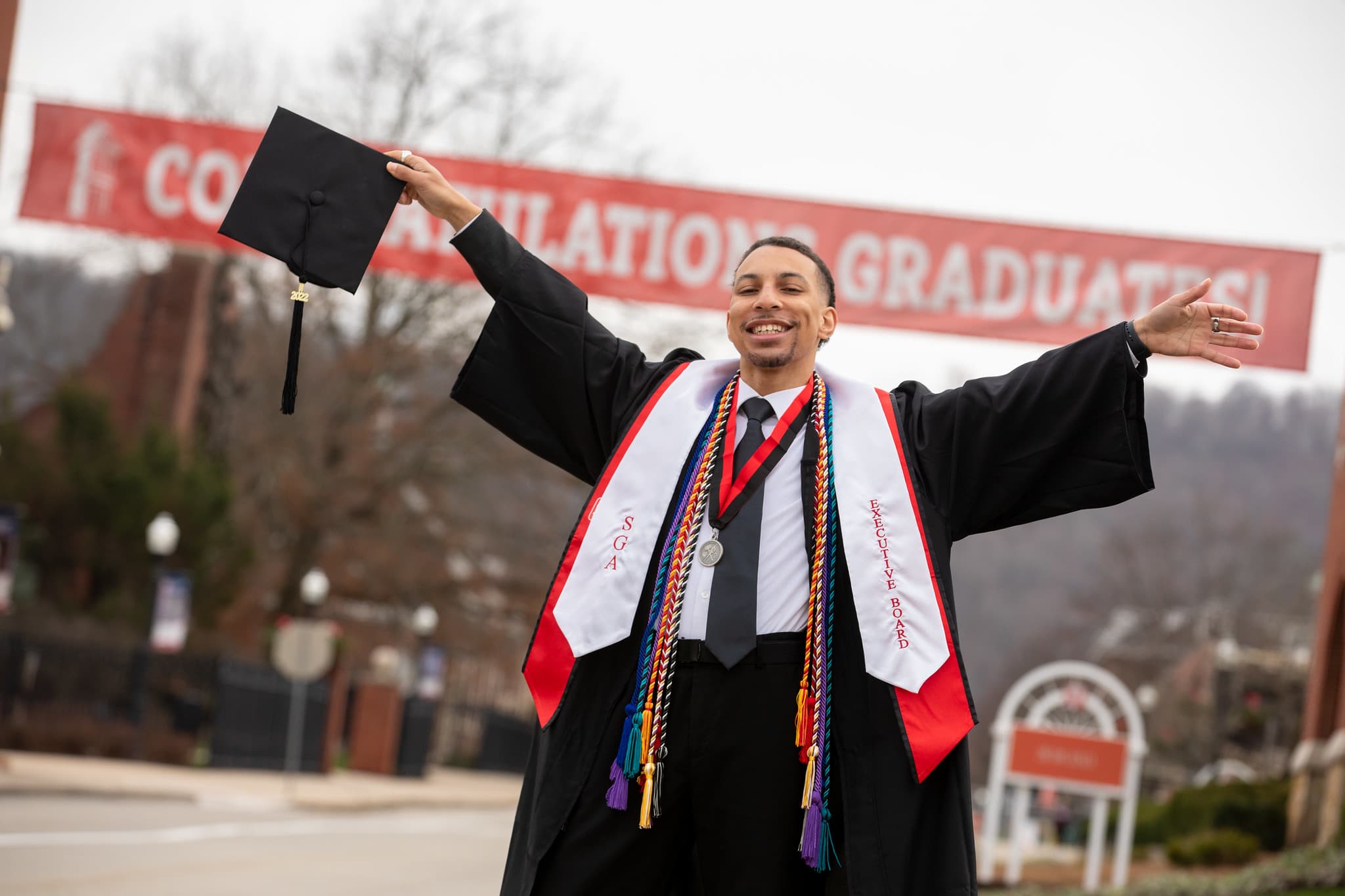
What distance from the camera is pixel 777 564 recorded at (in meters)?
3.55

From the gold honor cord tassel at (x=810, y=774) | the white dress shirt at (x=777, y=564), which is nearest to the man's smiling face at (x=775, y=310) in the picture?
the white dress shirt at (x=777, y=564)

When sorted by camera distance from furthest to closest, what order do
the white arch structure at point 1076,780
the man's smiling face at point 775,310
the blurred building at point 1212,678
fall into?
→ the blurred building at point 1212,678 < the white arch structure at point 1076,780 < the man's smiling face at point 775,310

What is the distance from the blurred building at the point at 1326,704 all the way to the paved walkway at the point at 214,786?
35.0 feet

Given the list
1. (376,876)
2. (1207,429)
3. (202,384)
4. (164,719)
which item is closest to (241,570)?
(164,719)

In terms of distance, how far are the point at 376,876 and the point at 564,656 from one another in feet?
26.8

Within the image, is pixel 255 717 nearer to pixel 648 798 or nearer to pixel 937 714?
pixel 648 798

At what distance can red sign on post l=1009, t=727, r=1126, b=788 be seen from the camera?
15.5 m

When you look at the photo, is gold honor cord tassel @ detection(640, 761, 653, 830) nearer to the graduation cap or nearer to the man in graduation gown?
the man in graduation gown

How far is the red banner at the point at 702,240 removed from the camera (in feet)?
35.9

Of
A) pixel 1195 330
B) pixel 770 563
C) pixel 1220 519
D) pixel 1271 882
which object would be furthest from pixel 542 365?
pixel 1220 519

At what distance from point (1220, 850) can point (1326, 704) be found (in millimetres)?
1904

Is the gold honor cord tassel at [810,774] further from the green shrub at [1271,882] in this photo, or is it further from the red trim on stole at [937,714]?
the green shrub at [1271,882]

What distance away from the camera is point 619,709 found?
3506 millimetres

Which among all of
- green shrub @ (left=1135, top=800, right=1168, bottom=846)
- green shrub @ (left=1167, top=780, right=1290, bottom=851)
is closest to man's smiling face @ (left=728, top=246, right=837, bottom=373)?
green shrub @ (left=1167, top=780, right=1290, bottom=851)
